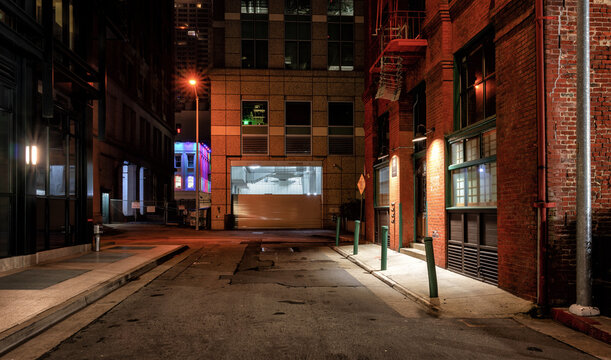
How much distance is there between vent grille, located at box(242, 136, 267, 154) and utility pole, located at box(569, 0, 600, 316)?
2669 centimetres

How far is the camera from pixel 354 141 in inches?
1339

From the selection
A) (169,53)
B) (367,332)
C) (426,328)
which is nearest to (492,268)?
(426,328)

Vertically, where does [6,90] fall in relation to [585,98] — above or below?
above

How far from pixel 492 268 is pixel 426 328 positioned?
3.98m

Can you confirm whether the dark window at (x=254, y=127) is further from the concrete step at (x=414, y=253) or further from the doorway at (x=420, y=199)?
the concrete step at (x=414, y=253)

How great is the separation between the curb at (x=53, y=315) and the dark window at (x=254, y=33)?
2385cm

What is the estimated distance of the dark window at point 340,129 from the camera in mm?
33812

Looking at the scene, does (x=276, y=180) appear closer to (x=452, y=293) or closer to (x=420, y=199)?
(x=420, y=199)

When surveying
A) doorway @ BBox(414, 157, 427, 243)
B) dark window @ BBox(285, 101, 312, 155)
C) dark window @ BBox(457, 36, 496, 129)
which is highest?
dark window @ BBox(285, 101, 312, 155)

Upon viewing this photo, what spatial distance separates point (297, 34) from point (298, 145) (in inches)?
316

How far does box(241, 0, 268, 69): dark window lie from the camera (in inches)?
1287

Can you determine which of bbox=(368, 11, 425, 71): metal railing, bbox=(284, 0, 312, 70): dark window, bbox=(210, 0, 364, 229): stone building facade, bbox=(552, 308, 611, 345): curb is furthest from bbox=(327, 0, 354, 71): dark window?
bbox=(552, 308, 611, 345): curb

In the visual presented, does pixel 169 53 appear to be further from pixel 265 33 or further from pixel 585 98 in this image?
pixel 585 98

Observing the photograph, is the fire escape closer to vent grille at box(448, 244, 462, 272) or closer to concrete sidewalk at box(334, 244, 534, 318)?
vent grille at box(448, 244, 462, 272)
